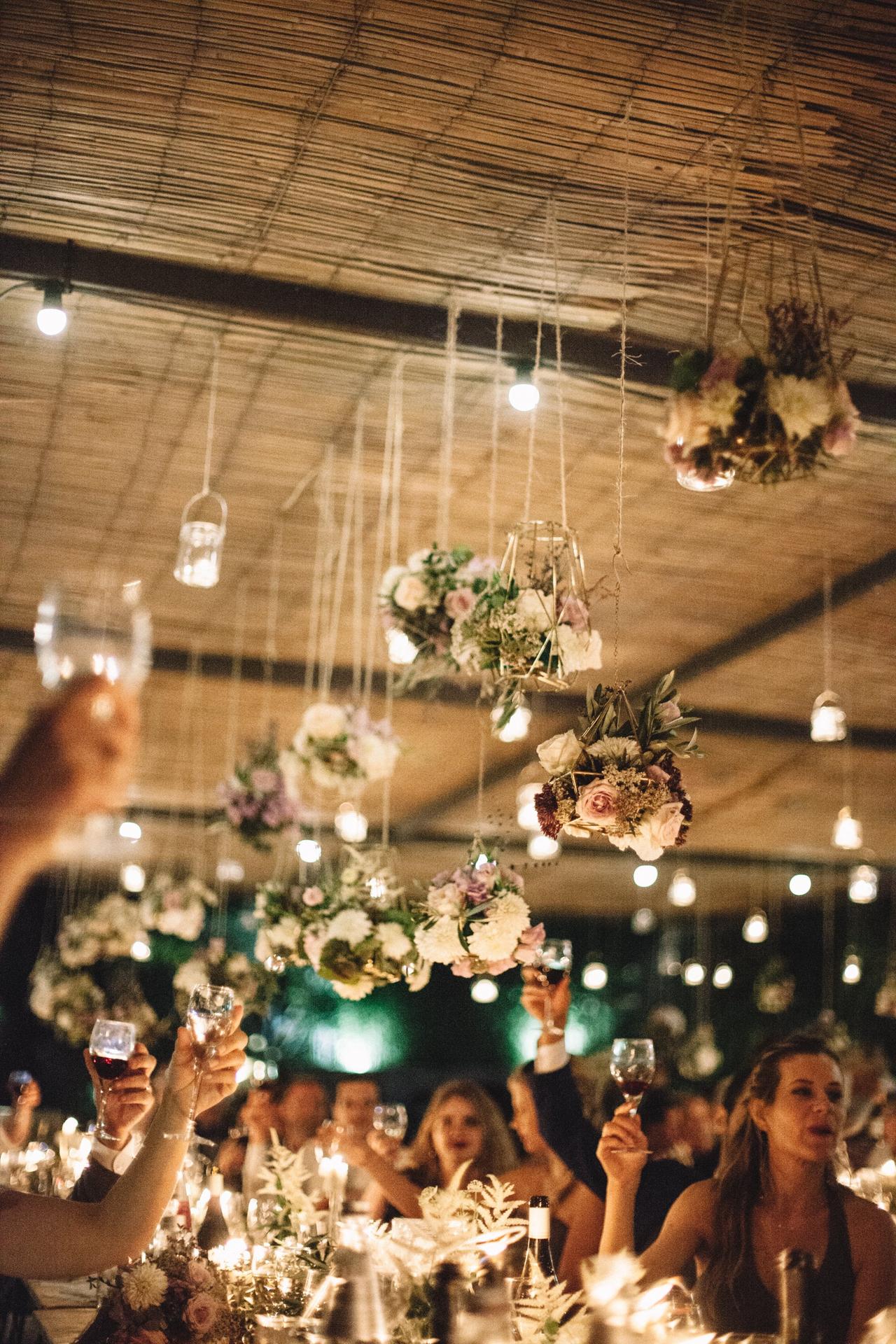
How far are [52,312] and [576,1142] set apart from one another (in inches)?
135

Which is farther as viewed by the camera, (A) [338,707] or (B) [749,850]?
(B) [749,850]

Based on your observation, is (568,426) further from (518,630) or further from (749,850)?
(749,850)

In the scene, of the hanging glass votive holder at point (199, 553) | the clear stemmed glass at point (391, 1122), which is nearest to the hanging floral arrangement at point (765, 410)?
the hanging glass votive holder at point (199, 553)

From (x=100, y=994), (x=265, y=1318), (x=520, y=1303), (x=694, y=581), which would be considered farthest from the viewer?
(x=100, y=994)

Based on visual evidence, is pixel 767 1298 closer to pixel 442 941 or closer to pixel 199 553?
pixel 442 941

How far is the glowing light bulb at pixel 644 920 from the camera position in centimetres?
1969

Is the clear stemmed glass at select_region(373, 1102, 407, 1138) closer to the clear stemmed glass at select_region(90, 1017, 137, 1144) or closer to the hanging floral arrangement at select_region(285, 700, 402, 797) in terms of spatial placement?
the hanging floral arrangement at select_region(285, 700, 402, 797)

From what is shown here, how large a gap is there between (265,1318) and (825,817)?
11.3 m

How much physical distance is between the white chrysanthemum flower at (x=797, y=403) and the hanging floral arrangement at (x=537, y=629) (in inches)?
49.7

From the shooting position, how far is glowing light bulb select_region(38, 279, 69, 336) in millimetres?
5172

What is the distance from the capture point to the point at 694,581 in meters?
8.43

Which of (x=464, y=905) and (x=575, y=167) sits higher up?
(x=575, y=167)

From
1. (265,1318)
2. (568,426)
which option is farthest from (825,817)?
(265,1318)

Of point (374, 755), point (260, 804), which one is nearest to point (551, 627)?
point (374, 755)
